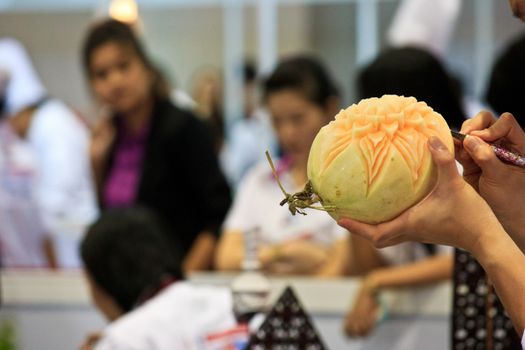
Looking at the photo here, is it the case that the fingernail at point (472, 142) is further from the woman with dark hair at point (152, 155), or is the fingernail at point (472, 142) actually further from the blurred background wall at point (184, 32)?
the blurred background wall at point (184, 32)

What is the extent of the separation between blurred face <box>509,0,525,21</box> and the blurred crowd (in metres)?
0.67

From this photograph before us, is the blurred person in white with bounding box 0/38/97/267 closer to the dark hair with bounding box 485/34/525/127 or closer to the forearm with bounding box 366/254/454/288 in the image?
the forearm with bounding box 366/254/454/288

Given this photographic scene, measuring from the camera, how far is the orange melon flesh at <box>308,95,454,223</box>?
1.22m

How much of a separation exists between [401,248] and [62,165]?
2.43 metres

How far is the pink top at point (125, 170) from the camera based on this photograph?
130 inches

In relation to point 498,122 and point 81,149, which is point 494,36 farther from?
point 498,122

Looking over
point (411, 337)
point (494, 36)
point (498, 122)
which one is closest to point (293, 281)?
point (411, 337)

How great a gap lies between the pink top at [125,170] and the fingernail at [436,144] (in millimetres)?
2147

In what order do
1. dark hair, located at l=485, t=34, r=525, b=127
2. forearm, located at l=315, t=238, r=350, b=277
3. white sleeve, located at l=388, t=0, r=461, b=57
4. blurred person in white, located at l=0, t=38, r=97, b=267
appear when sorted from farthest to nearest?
blurred person in white, located at l=0, t=38, r=97, b=267
white sleeve, located at l=388, t=0, r=461, b=57
forearm, located at l=315, t=238, r=350, b=277
dark hair, located at l=485, t=34, r=525, b=127

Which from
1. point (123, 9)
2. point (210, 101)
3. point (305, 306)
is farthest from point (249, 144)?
point (305, 306)

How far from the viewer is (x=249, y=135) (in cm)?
728

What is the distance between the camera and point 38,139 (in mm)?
4852

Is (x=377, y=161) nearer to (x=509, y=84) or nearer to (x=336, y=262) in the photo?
(x=509, y=84)

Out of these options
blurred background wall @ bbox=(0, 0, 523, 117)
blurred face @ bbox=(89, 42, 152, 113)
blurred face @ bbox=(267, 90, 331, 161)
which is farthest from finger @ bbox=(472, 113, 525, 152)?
blurred background wall @ bbox=(0, 0, 523, 117)
